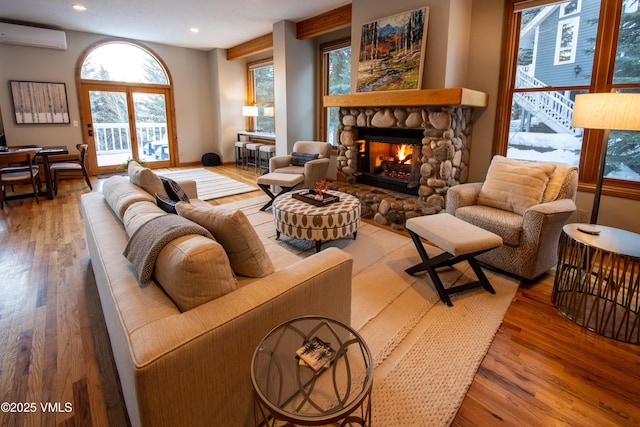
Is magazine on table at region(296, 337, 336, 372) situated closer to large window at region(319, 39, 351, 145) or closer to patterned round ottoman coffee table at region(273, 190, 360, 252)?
patterned round ottoman coffee table at region(273, 190, 360, 252)

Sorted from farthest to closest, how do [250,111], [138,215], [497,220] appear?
[250,111] < [497,220] < [138,215]

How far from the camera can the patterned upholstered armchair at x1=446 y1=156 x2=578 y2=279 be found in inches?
99.7

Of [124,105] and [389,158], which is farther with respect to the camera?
[124,105]

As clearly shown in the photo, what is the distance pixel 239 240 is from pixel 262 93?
7469mm

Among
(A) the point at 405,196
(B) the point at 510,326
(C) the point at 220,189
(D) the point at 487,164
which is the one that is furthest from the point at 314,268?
(C) the point at 220,189

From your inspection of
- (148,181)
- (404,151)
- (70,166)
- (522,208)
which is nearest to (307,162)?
(404,151)

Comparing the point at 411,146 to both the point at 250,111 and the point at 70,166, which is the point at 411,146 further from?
the point at 70,166

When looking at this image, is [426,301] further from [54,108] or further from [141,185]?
[54,108]

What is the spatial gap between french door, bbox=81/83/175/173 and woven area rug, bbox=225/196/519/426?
610cm

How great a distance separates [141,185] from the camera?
8.18 feet

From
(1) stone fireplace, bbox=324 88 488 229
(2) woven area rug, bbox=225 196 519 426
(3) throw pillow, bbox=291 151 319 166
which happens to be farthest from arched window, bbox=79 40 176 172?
(2) woven area rug, bbox=225 196 519 426

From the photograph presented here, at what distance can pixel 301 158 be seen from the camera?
16.4ft

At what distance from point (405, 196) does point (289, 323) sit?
3.29 meters

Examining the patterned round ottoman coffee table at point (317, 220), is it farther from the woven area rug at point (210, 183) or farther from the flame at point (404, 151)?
the woven area rug at point (210, 183)
